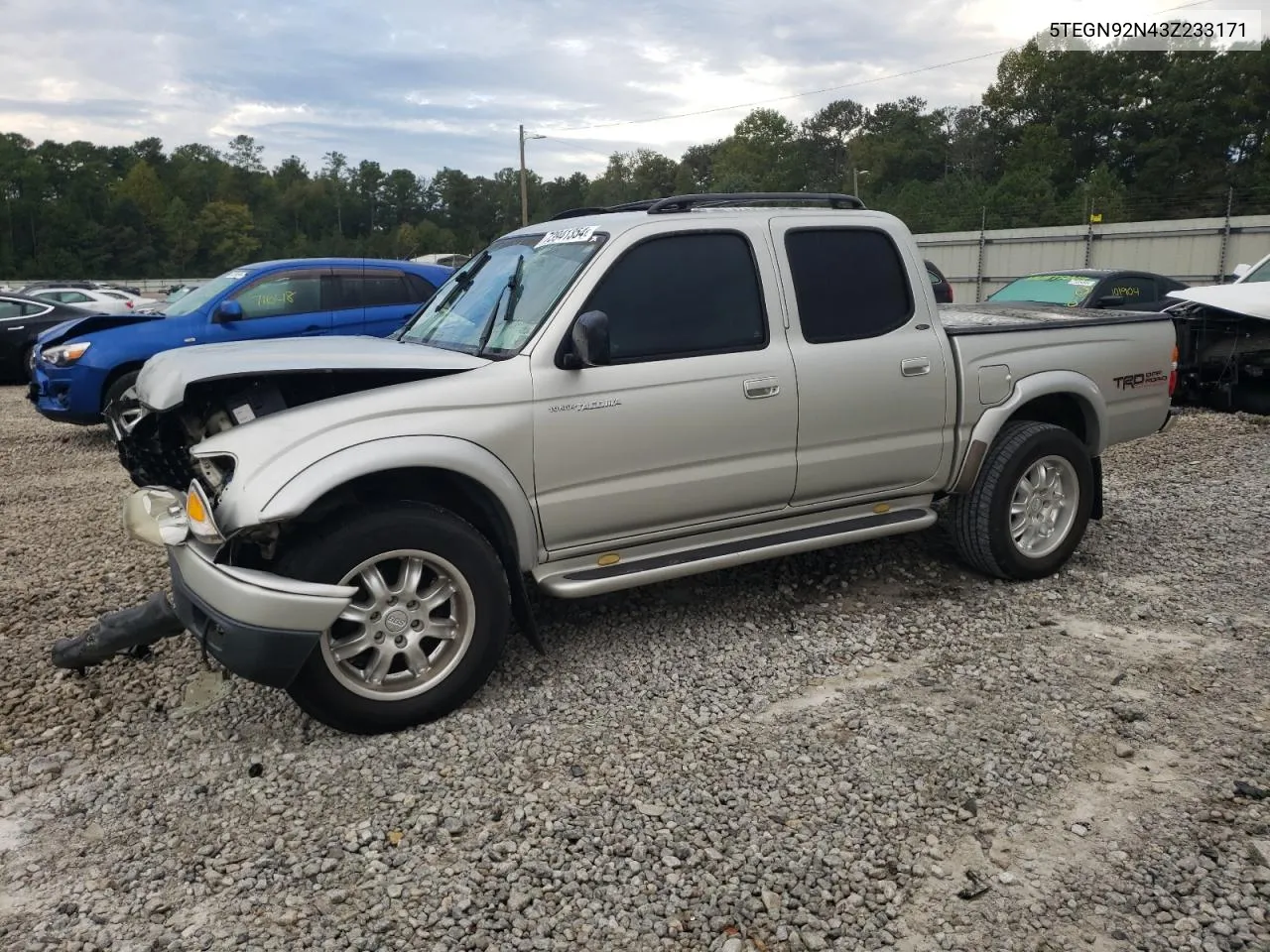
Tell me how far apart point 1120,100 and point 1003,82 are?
13.6m

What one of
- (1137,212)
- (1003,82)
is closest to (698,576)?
(1137,212)

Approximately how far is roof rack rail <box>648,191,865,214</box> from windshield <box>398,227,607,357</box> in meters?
0.39

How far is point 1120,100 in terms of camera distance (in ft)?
208

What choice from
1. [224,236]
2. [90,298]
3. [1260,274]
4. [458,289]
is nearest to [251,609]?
[458,289]

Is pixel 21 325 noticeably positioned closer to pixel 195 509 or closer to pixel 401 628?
pixel 195 509

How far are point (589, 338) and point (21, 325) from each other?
14.9m

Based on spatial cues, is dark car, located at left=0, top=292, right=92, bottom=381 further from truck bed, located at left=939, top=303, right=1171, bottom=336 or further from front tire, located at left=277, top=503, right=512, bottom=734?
truck bed, located at left=939, top=303, right=1171, bottom=336

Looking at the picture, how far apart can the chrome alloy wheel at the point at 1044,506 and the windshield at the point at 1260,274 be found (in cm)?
721

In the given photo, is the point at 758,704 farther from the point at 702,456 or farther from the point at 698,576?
the point at 698,576

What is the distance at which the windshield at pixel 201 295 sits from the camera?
390 inches

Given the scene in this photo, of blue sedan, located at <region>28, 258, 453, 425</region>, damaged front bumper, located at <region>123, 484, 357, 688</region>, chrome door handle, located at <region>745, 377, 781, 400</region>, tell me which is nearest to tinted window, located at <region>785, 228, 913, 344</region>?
chrome door handle, located at <region>745, 377, 781, 400</region>

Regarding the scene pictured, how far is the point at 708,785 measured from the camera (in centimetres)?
340

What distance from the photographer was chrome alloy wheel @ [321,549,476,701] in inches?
144

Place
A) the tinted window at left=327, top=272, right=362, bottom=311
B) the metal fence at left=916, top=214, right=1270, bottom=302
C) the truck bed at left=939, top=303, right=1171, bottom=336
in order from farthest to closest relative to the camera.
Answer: the metal fence at left=916, top=214, right=1270, bottom=302 < the tinted window at left=327, top=272, right=362, bottom=311 < the truck bed at left=939, top=303, right=1171, bottom=336
